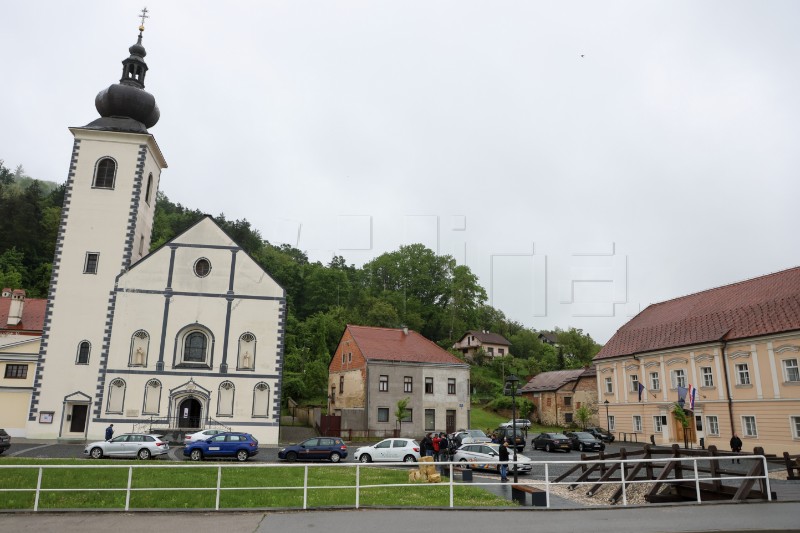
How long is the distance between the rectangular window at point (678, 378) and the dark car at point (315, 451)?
962 inches

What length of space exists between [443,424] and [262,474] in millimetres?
27230

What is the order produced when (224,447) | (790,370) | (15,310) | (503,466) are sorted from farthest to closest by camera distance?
(15,310)
(790,370)
(224,447)
(503,466)

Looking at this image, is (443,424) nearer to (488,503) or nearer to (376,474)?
(376,474)

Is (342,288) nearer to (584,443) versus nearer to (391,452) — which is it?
(584,443)

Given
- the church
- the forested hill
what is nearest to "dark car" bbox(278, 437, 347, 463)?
the church

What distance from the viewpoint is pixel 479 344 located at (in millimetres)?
86625

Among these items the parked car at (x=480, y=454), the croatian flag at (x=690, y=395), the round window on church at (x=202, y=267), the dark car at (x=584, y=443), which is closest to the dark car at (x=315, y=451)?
the parked car at (x=480, y=454)

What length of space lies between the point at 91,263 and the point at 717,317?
41.1 metres

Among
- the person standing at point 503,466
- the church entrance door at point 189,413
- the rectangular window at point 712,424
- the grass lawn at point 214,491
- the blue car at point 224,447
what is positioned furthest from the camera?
the rectangular window at point 712,424

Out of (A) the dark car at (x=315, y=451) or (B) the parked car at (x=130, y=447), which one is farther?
(A) the dark car at (x=315, y=451)

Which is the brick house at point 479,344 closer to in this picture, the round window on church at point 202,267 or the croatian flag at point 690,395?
the croatian flag at point 690,395

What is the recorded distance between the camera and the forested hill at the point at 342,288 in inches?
2606

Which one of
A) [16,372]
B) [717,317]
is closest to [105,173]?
[16,372]

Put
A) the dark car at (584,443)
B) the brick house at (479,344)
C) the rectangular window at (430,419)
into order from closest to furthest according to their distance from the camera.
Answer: the dark car at (584,443), the rectangular window at (430,419), the brick house at (479,344)
